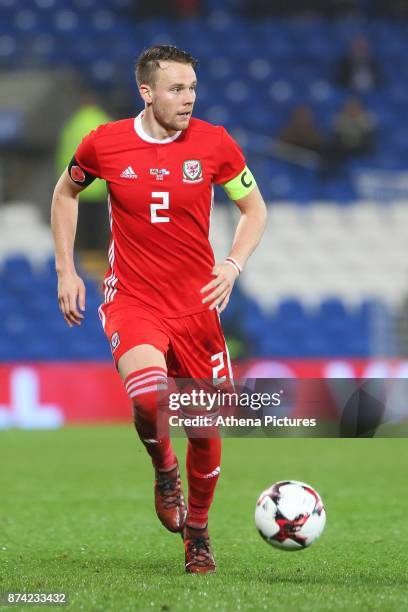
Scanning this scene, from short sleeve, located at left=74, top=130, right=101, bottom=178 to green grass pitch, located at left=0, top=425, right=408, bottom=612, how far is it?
1.22 m

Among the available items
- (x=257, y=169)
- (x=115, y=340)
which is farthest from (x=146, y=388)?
(x=257, y=169)

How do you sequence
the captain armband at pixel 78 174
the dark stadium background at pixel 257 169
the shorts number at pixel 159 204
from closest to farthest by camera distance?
the shorts number at pixel 159 204
the captain armband at pixel 78 174
the dark stadium background at pixel 257 169

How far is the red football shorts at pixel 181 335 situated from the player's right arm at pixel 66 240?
16 cm

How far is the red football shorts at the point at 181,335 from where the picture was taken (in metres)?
5.04

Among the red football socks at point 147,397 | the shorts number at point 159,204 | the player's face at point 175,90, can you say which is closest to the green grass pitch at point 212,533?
the red football socks at point 147,397

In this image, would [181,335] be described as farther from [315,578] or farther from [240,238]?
[315,578]

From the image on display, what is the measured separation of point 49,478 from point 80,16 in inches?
389

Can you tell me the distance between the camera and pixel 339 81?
16.7 meters

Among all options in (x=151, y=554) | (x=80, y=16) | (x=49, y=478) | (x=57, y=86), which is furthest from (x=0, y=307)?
(x=151, y=554)

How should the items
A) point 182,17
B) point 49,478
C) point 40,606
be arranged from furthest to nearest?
point 182,17, point 49,478, point 40,606

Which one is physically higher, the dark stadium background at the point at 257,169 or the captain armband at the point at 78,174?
the captain armband at the point at 78,174

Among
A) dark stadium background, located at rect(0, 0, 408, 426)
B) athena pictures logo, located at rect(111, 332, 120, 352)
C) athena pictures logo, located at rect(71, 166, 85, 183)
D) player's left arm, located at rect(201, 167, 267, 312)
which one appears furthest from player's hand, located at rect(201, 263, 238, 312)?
dark stadium background, located at rect(0, 0, 408, 426)

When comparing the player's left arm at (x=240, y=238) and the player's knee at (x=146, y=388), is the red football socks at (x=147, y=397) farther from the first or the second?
the player's left arm at (x=240, y=238)

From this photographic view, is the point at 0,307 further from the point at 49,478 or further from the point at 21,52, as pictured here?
the point at 49,478
